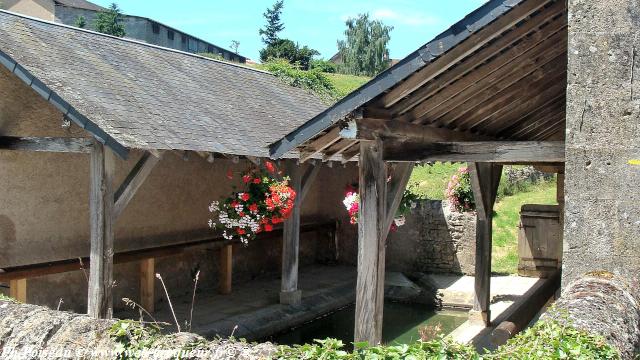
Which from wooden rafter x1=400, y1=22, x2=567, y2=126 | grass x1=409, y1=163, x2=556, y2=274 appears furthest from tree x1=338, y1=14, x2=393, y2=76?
wooden rafter x1=400, y1=22, x2=567, y2=126

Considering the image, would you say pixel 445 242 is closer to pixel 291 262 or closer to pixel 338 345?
pixel 291 262

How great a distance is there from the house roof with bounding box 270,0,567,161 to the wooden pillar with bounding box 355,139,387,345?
0.35 metres

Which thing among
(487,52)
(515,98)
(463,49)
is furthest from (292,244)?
(463,49)

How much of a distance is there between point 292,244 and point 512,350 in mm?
7463

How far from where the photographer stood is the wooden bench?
7.30 m

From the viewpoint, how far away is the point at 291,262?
999 cm

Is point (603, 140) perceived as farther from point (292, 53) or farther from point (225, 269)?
point (292, 53)

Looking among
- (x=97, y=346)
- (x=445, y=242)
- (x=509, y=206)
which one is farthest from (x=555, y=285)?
(x=509, y=206)

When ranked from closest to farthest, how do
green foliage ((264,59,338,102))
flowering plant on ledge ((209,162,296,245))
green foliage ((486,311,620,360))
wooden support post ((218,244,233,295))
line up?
green foliage ((486,311,620,360)) < flowering plant on ledge ((209,162,296,245)) < wooden support post ((218,244,233,295)) < green foliage ((264,59,338,102))

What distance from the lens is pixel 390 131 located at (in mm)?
4926

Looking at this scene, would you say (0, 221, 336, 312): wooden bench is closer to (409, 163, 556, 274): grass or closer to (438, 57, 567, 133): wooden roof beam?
(409, 163, 556, 274): grass

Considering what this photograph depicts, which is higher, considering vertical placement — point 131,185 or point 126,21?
point 126,21

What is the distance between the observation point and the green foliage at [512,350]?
8.16 ft

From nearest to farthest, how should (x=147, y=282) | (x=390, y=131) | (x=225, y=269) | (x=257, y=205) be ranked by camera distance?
(x=390, y=131)
(x=257, y=205)
(x=147, y=282)
(x=225, y=269)
